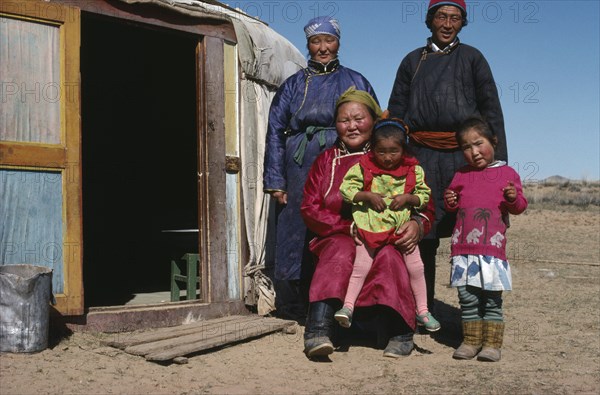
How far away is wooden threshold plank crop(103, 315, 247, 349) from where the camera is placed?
14.0 ft

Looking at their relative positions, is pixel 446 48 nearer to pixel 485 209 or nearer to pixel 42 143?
pixel 485 209

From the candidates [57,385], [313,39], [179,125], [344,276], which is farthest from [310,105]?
[179,125]

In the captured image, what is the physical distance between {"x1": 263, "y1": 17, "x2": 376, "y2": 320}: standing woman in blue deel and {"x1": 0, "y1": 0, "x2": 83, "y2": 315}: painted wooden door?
143 cm

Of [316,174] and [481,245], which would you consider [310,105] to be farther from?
[481,245]

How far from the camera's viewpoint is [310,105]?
4.80m

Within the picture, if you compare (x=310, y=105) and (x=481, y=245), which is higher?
(x=310, y=105)

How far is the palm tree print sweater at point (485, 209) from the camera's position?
3.93 m

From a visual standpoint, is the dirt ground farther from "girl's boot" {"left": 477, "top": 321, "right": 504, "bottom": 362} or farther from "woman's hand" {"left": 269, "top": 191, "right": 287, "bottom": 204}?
"woman's hand" {"left": 269, "top": 191, "right": 287, "bottom": 204}

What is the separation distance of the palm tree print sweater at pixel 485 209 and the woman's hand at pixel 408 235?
0.29 meters

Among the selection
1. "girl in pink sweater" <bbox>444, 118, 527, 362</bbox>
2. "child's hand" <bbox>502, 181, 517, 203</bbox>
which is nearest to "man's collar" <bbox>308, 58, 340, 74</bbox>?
"girl in pink sweater" <bbox>444, 118, 527, 362</bbox>

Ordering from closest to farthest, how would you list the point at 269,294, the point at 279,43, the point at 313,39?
the point at 313,39
the point at 269,294
the point at 279,43

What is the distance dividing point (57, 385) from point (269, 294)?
2.35 metres

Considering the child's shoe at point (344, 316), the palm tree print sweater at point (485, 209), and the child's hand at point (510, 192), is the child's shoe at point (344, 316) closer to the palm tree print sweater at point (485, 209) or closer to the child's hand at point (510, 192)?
the palm tree print sweater at point (485, 209)

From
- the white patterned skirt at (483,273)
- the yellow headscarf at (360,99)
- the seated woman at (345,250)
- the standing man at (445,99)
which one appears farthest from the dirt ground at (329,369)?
the yellow headscarf at (360,99)
